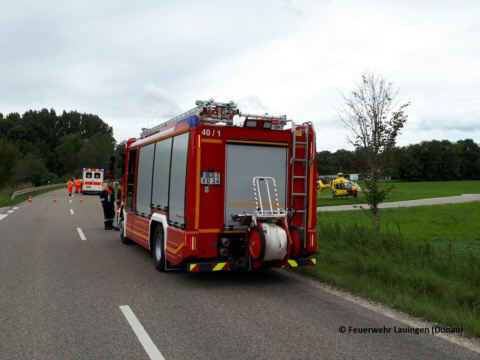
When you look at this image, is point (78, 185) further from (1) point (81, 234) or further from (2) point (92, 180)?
(1) point (81, 234)

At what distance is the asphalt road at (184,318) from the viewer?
4.34 metres

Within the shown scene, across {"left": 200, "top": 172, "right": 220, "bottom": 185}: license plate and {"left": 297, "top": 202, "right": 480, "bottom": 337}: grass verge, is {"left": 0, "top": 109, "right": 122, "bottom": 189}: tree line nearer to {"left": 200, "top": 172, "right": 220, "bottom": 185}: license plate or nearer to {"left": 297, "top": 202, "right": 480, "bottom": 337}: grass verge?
{"left": 297, "top": 202, "right": 480, "bottom": 337}: grass verge

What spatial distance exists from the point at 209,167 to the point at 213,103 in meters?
1.20

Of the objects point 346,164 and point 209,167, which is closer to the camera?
point 209,167

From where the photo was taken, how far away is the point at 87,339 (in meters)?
4.62

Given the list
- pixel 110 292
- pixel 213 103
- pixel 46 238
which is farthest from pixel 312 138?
pixel 46 238

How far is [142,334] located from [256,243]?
8.00 feet

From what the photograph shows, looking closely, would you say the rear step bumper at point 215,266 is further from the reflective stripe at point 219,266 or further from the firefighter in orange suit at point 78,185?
the firefighter in orange suit at point 78,185

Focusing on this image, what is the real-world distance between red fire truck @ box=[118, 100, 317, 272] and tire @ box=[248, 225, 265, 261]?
0.05 feet

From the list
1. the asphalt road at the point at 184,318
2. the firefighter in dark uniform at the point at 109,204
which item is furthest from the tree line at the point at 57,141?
the asphalt road at the point at 184,318

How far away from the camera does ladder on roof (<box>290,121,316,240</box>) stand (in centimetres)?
766

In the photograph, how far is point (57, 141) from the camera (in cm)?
11175

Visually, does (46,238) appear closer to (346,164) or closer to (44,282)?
(44,282)

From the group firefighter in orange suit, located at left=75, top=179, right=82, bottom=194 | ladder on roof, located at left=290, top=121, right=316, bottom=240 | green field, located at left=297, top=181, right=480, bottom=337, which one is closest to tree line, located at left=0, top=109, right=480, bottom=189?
firefighter in orange suit, located at left=75, top=179, right=82, bottom=194
